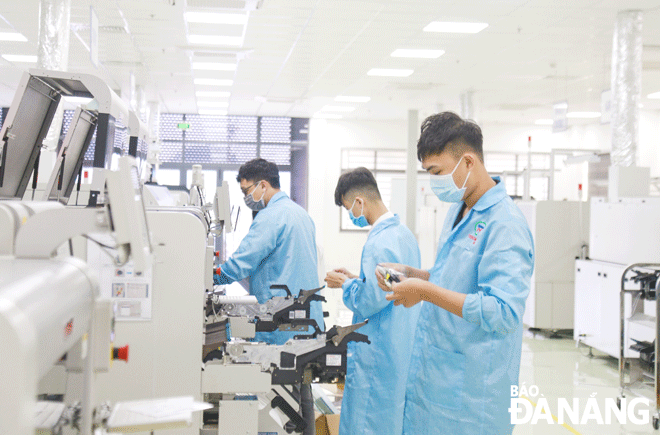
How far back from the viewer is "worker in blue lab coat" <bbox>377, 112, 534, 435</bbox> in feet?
5.57

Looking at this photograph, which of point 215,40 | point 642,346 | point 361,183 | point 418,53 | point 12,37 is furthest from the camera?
point 418,53

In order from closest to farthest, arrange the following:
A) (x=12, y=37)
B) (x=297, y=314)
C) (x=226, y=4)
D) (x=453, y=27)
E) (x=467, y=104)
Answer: (x=297, y=314) < (x=226, y=4) < (x=453, y=27) < (x=12, y=37) < (x=467, y=104)

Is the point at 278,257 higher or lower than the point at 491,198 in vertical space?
lower

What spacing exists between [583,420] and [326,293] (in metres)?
6.22

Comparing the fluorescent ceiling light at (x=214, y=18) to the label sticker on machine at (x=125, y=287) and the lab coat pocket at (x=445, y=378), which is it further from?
the lab coat pocket at (x=445, y=378)

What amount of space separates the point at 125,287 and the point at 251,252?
42.5 inches

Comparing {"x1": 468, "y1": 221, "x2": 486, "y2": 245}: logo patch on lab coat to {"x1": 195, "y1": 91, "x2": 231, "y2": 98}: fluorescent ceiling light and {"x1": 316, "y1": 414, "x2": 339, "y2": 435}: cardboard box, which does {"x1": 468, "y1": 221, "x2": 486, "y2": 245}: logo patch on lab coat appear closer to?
{"x1": 316, "y1": 414, "x2": 339, "y2": 435}: cardboard box

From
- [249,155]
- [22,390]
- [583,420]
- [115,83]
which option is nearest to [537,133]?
[249,155]

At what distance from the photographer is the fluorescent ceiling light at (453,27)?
270 inches

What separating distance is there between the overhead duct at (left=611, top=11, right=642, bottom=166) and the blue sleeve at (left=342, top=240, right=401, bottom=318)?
441cm

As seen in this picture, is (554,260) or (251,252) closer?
(251,252)

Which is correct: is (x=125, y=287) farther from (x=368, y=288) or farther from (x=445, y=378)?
(x=445, y=378)

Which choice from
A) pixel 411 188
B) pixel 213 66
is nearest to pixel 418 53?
pixel 213 66

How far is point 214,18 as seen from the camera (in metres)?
6.84
